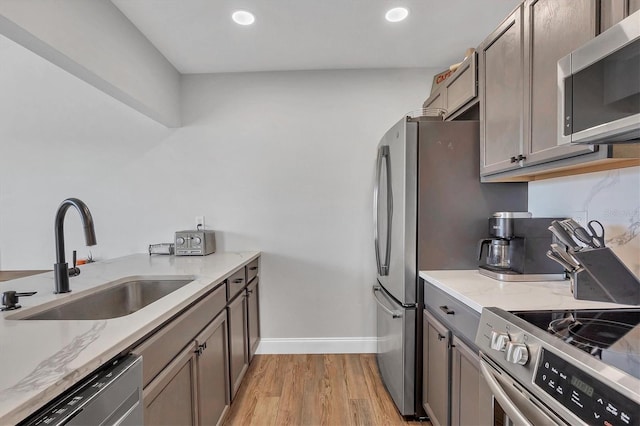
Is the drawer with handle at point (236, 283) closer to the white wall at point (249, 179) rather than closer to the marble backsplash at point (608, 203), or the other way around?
the white wall at point (249, 179)

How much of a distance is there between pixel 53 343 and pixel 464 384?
4.95 feet

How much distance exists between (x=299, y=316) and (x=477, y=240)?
1695mm

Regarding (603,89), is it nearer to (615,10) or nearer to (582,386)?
(615,10)

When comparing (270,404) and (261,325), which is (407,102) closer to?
(261,325)

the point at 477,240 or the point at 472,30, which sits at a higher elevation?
the point at 472,30

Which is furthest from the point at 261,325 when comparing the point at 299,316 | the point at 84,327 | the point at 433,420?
the point at 84,327

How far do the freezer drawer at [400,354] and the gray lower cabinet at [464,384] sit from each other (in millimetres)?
367

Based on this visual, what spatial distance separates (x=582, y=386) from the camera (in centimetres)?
67

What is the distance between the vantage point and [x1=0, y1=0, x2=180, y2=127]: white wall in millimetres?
1273

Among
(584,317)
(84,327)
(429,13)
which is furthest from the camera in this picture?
(429,13)

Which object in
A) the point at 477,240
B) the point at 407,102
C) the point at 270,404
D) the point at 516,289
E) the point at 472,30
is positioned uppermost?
the point at 472,30

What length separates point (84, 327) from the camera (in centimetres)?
88

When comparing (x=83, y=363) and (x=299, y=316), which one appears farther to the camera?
(x=299, y=316)

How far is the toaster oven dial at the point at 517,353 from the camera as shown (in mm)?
833
